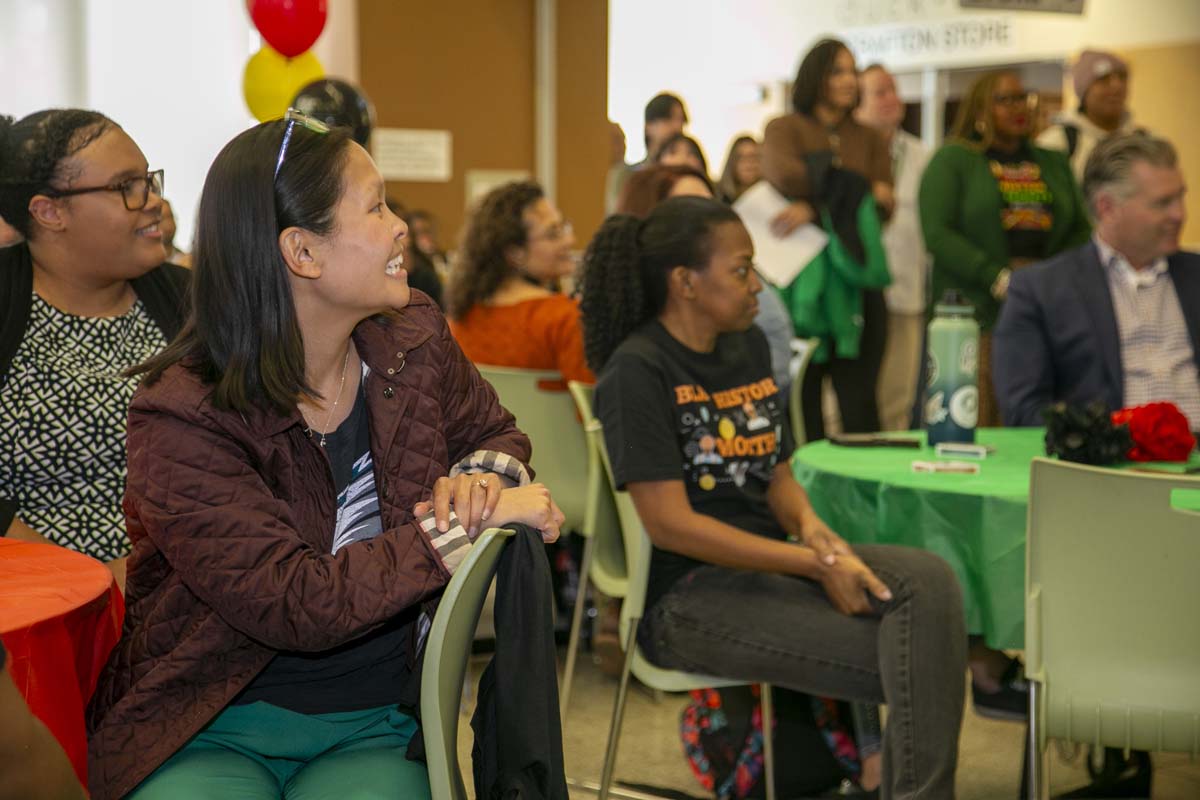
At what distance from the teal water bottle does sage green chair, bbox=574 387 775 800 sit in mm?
798

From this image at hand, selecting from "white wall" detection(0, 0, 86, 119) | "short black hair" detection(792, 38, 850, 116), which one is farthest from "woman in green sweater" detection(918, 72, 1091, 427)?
"white wall" detection(0, 0, 86, 119)

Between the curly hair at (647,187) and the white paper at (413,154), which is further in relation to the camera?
the white paper at (413,154)

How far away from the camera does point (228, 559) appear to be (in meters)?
1.62

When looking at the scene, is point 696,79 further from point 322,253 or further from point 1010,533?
point 322,253

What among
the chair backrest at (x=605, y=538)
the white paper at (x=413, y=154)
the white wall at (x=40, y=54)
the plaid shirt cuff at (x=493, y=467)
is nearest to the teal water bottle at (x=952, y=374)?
the chair backrest at (x=605, y=538)

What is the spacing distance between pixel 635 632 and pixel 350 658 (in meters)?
0.93

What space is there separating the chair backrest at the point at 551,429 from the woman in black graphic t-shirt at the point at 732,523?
0.80 metres

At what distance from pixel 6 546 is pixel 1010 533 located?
1770 mm

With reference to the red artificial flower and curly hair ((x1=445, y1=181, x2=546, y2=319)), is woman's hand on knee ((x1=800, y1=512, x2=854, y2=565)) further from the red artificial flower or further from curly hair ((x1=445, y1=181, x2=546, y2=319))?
curly hair ((x1=445, y1=181, x2=546, y2=319))

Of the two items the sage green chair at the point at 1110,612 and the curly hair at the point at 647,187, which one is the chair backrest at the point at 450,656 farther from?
the curly hair at the point at 647,187

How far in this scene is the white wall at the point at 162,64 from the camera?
6.88m

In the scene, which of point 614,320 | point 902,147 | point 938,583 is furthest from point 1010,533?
point 902,147

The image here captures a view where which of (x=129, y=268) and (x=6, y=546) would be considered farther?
(x=129, y=268)

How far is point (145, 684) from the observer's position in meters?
1.67
